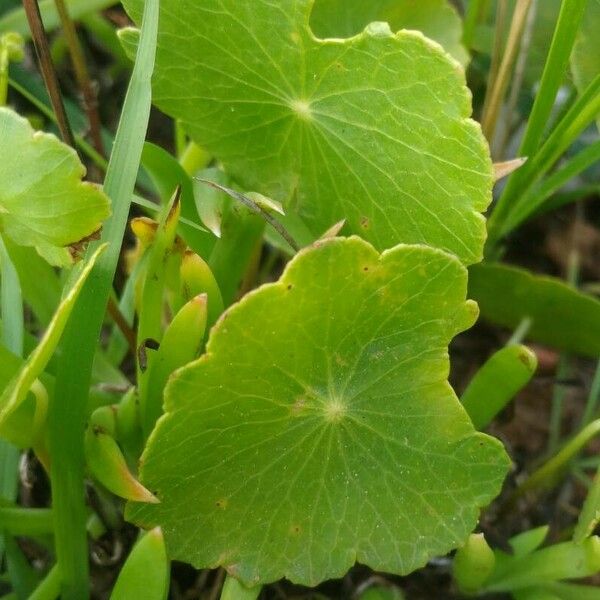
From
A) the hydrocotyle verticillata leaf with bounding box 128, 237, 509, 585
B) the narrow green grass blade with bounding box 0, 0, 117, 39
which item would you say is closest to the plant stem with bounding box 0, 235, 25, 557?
the hydrocotyle verticillata leaf with bounding box 128, 237, 509, 585

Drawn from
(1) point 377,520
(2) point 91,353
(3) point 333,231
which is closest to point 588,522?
(1) point 377,520

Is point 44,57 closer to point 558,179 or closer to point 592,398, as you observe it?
point 558,179

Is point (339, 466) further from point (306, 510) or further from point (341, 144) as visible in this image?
point (341, 144)

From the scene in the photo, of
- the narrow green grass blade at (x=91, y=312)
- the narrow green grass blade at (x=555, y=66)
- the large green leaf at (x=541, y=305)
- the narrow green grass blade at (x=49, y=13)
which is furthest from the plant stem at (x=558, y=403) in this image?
the narrow green grass blade at (x=49, y=13)

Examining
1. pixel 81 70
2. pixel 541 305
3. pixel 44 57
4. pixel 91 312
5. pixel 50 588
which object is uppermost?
pixel 81 70

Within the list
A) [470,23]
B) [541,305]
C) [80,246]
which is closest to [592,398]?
[541,305]

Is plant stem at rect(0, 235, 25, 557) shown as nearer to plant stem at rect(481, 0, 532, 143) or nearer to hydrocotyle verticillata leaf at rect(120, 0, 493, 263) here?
hydrocotyle verticillata leaf at rect(120, 0, 493, 263)
